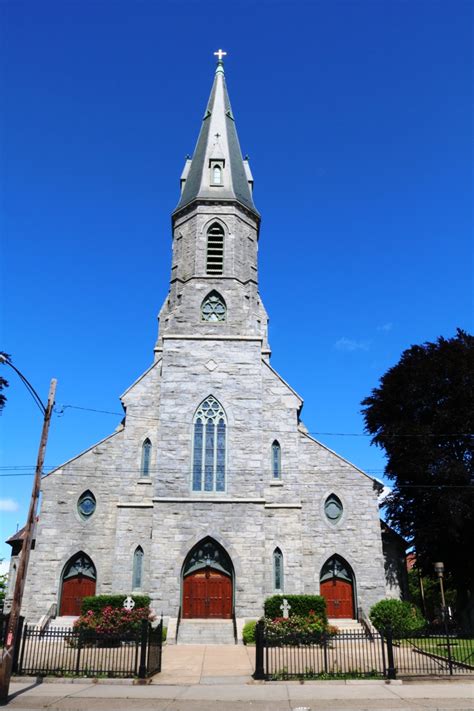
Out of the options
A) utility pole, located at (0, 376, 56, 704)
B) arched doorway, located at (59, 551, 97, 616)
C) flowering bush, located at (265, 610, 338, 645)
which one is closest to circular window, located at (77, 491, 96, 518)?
arched doorway, located at (59, 551, 97, 616)

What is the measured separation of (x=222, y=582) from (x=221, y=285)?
13763mm

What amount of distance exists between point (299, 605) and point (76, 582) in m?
9.51

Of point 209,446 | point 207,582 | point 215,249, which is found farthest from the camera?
point 215,249

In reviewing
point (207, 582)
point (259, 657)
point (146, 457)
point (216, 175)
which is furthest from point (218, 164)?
point (259, 657)

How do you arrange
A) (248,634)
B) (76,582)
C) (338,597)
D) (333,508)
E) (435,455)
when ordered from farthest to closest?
1. (435,455)
2. (333,508)
3. (338,597)
4. (76,582)
5. (248,634)

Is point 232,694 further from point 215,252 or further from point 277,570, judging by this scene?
point 215,252

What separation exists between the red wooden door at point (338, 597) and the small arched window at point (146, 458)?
357 inches

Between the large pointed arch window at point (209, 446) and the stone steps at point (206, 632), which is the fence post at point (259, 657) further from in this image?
the large pointed arch window at point (209, 446)

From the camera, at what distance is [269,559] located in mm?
23781

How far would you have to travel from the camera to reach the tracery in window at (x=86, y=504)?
981 inches

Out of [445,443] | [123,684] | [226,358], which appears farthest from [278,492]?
[123,684]

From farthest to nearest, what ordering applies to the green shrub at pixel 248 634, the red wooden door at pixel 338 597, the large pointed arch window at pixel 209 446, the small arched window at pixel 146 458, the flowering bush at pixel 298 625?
1. the small arched window at pixel 146 458
2. the large pointed arch window at pixel 209 446
3. the red wooden door at pixel 338 597
4. the green shrub at pixel 248 634
5. the flowering bush at pixel 298 625

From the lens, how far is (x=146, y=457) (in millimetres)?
25656

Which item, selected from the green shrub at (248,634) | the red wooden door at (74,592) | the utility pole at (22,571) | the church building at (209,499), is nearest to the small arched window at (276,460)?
the church building at (209,499)
